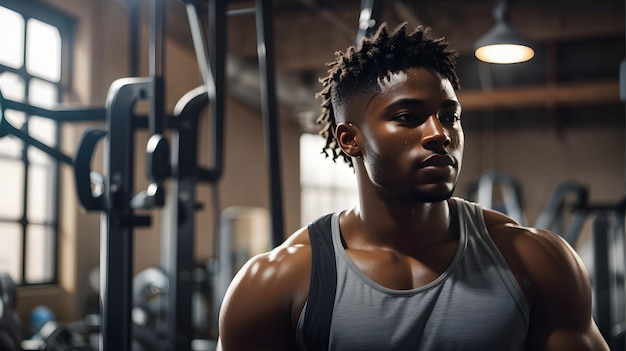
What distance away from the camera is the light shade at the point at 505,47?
2133 millimetres

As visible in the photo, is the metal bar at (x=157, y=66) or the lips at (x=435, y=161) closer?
the lips at (x=435, y=161)

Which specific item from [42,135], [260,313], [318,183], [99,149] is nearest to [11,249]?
[42,135]

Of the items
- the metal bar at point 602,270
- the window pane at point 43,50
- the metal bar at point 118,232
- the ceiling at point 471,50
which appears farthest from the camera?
the ceiling at point 471,50

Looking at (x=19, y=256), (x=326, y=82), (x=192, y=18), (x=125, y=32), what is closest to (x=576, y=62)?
(x=125, y=32)

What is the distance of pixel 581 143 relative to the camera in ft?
31.6

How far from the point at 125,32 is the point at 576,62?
4624 millimetres

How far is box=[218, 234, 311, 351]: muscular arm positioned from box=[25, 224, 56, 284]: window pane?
4222 mm

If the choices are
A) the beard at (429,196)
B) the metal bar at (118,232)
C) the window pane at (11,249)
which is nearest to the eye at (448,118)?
the beard at (429,196)

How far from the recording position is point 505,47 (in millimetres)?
2201

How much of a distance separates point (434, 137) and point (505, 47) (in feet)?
4.22

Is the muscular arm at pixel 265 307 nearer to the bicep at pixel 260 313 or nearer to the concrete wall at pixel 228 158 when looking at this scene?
the bicep at pixel 260 313

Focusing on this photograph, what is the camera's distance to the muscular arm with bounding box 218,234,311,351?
1079 millimetres

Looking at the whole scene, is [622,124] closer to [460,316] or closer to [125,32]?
[125,32]

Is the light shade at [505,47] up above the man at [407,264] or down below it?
above
